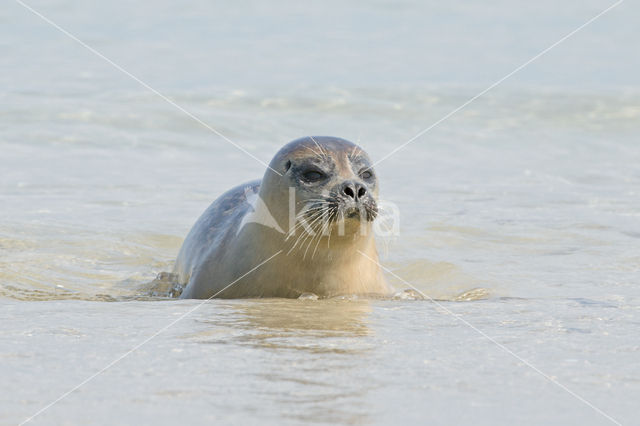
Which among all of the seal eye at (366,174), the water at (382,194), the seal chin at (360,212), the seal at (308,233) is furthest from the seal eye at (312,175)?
the water at (382,194)

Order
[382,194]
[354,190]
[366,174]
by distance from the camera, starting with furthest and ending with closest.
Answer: [382,194]
[366,174]
[354,190]

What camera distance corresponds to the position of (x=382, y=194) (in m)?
9.00

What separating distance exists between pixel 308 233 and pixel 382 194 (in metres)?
4.31

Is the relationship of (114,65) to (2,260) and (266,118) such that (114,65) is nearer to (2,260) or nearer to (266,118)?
(266,118)

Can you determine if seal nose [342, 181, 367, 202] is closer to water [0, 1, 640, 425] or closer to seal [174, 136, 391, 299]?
seal [174, 136, 391, 299]

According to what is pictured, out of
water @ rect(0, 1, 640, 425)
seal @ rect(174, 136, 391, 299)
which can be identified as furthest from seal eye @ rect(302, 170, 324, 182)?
water @ rect(0, 1, 640, 425)

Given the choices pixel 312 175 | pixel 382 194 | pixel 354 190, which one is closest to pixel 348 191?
pixel 354 190

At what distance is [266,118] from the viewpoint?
43.2 feet

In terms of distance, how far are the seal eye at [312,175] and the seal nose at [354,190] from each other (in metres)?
0.23

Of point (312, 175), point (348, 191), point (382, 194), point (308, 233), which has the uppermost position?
point (382, 194)

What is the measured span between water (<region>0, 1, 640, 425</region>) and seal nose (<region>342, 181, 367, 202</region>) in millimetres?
531

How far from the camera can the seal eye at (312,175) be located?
15.8ft

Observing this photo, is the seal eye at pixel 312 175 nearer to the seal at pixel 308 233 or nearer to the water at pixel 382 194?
the seal at pixel 308 233

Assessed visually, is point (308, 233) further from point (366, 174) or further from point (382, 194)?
point (382, 194)
